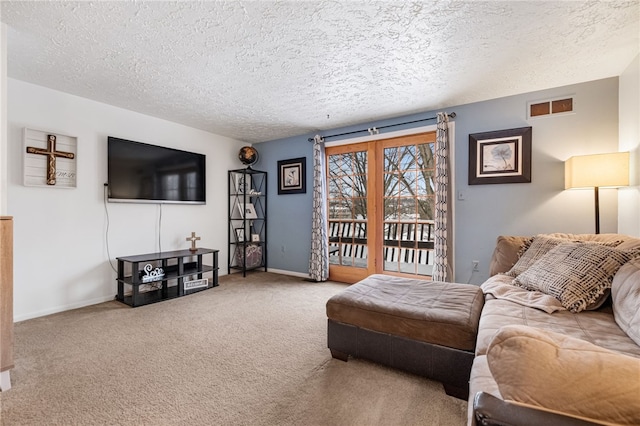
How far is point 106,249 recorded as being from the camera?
3344mm

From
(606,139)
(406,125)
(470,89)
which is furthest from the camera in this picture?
(406,125)

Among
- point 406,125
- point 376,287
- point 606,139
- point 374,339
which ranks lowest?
point 374,339

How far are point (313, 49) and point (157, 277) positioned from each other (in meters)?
3.06

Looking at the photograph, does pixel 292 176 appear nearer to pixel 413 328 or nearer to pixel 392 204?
pixel 392 204

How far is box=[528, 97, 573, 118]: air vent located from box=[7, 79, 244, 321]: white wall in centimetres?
458

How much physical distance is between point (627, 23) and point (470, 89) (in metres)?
1.16

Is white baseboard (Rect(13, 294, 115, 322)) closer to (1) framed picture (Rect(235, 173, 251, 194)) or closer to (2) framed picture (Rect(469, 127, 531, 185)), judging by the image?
(1) framed picture (Rect(235, 173, 251, 194))

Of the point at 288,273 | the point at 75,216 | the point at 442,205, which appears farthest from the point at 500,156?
the point at 75,216

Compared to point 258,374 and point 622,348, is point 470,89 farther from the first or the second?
point 258,374

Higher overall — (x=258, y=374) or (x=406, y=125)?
(x=406, y=125)

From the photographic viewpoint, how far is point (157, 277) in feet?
10.9

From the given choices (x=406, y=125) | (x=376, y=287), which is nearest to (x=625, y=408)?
(x=376, y=287)

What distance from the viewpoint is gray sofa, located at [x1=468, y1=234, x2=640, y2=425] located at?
0.54 metres

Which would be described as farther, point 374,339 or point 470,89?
point 470,89
